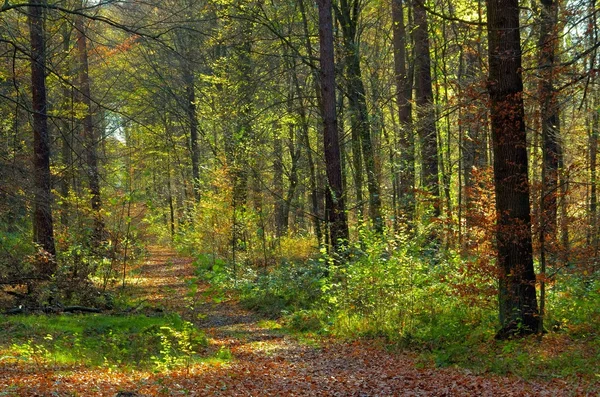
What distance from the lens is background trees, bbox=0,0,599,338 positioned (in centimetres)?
747

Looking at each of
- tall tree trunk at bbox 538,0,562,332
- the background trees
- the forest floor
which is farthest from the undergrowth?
tall tree trunk at bbox 538,0,562,332

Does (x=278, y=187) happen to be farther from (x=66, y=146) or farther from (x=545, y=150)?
(x=545, y=150)

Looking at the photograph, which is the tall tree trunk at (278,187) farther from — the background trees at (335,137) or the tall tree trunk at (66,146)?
the tall tree trunk at (66,146)

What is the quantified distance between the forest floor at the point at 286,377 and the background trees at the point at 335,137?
61.2 inches

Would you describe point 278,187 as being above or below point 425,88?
below

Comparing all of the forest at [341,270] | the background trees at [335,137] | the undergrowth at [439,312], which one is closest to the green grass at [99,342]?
the forest at [341,270]

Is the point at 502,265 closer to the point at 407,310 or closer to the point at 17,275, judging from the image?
the point at 407,310

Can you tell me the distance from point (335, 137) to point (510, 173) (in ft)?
19.5

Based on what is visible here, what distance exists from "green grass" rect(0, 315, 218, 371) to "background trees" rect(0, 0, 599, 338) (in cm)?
124

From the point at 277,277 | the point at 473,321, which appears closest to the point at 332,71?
the point at 277,277

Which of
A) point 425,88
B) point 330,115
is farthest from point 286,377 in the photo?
point 425,88

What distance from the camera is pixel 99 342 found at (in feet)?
28.6

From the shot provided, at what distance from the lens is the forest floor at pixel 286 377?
6.00 metres

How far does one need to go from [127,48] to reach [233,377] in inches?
193
